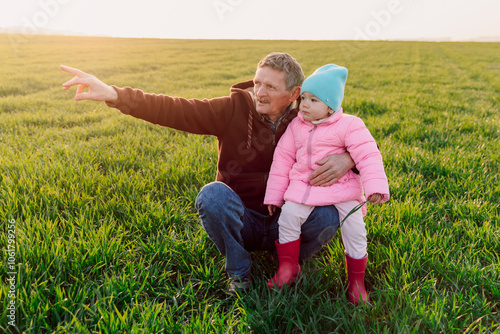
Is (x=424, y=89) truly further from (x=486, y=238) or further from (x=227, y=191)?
(x=227, y=191)

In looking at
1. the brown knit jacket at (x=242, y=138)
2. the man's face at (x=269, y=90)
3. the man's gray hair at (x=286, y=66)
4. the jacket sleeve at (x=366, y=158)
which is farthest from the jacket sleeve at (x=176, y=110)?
the jacket sleeve at (x=366, y=158)

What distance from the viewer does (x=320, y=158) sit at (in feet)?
7.45

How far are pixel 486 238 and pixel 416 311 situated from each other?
108 centimetres

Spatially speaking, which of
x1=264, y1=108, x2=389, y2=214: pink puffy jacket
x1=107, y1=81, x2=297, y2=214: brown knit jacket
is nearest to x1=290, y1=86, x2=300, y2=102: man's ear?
x1=107, y1=81, x2=297, y2=214: brown knit jacket

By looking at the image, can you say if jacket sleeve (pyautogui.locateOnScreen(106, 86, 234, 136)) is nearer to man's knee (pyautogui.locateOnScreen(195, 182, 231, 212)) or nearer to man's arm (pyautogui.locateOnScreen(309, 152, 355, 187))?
man's knee (pyautogui.locateOnScreen(195, 182, 231, 212))

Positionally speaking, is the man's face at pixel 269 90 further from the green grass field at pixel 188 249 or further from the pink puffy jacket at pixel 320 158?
the green grass field at pixel 188 249

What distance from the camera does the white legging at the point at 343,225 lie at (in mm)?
2141

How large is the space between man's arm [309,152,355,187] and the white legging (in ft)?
0.62

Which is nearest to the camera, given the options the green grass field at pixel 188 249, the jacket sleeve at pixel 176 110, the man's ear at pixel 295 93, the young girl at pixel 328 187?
the green grass field at pixel 188 249

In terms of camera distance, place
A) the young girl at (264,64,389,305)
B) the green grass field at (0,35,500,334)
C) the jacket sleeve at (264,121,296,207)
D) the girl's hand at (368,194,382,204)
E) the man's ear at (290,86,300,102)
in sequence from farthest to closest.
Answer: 1. the man's ear at (290,86,300,102)
2. the jacket sleeve at (264,121,296,207)
3. the young girl at (264,64,389,305)
4. the girl's hand at (368,194,382,204)
5. the green grass field at (0,35,500,334)

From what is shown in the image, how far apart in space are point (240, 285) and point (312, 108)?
4.12 ft

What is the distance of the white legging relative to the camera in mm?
2141

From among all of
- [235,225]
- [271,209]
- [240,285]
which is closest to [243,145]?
[271,209]

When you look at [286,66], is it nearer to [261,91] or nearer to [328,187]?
[261,91]
